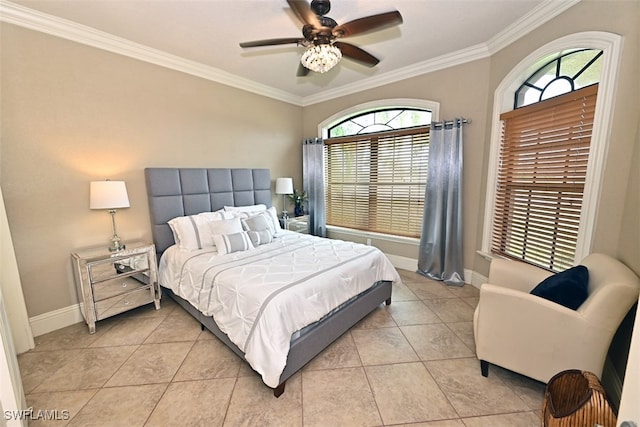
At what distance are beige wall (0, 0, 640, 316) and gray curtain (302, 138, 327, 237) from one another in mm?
1378

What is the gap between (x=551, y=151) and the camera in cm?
234

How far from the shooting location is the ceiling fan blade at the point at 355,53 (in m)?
2.07

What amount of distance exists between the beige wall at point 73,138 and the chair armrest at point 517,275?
3560mm

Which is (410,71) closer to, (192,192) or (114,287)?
(192,192)

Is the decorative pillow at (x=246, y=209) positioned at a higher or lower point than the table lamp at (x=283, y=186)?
lower

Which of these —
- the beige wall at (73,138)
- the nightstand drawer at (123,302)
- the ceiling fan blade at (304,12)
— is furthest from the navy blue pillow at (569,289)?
the beige wall at (73,138)

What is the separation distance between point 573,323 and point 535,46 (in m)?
2.43

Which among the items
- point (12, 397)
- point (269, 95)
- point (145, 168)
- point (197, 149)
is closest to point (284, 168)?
point (269, 95)

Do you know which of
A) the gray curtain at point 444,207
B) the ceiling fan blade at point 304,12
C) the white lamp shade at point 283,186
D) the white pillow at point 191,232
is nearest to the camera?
the ceiling fan blade at point 304,12

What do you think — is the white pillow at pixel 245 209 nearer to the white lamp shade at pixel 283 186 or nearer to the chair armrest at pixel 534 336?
the white lamp shade at pixel 283 186

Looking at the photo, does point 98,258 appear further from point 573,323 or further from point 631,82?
point 631,82

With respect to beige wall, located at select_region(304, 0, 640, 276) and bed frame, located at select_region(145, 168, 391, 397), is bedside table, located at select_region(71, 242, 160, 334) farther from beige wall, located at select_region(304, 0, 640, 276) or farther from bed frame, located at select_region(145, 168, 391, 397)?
beige wall, located at select_region(304, 0, 640, 276)

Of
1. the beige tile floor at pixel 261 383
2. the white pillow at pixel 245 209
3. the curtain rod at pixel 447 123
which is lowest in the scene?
the beige tile floor at pixel 261 383

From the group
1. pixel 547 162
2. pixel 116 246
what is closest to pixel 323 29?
pixel 547 162
